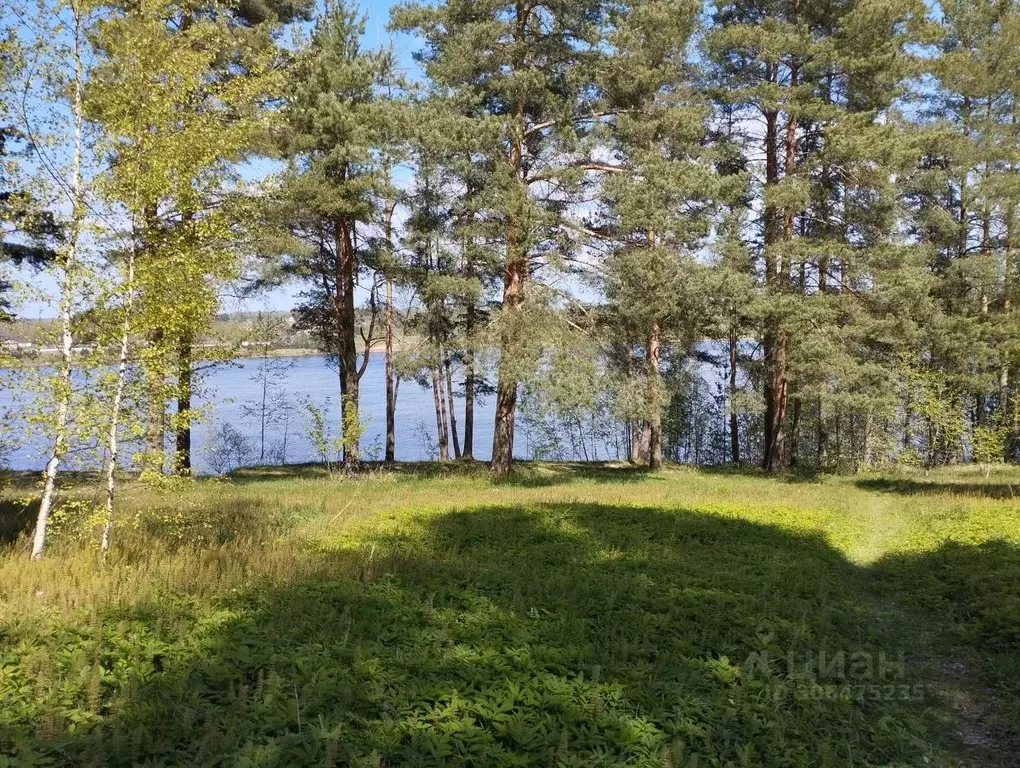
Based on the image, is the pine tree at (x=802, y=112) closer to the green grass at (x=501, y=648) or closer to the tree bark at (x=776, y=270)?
the tree bark at (x=776, y=270)

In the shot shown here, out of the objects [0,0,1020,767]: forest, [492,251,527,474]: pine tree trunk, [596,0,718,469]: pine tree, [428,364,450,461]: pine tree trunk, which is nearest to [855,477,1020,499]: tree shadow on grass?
[0,0,1020,767]: forest

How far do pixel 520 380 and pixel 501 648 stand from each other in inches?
436

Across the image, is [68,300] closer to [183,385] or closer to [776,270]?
[183,385]

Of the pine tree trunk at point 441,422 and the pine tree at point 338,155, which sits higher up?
the pine tree at point 338,155

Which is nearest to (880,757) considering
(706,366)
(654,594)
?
(654,594)

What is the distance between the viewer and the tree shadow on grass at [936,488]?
51.6 ft

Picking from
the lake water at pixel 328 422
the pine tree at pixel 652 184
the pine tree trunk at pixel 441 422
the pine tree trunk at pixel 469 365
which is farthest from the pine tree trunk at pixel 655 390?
the pine tree trunk at pixel 441 422

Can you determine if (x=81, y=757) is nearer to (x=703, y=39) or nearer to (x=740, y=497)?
(x=740, y=497)

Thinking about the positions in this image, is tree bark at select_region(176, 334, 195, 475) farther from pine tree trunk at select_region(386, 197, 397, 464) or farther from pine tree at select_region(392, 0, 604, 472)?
pine tree trunk at select_region(386, 197, 397, 464)

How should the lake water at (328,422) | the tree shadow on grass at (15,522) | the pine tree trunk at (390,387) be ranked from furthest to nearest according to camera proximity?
the lake water at (328,422), the pine tree trunk at (390,387), the tree shadow on grass at (15,522)

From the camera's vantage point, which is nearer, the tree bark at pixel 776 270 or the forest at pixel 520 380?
the forest at pixel 520 380

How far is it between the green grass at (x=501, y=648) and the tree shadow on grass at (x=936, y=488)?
690 cm

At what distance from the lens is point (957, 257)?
25156 mm

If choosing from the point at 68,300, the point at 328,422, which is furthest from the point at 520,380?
the point at 328,422
